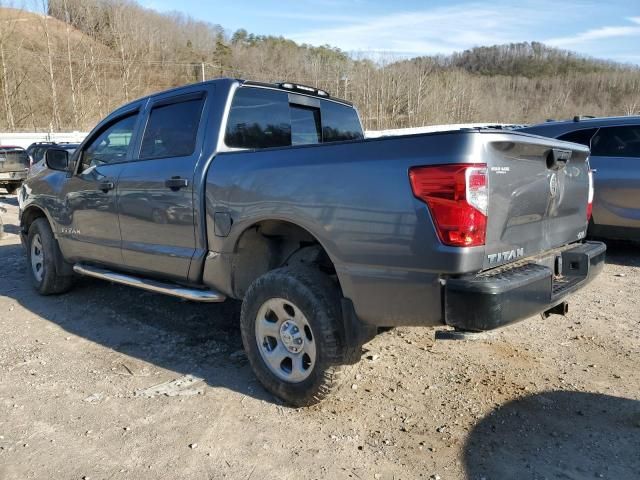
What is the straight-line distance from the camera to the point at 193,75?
5862cm

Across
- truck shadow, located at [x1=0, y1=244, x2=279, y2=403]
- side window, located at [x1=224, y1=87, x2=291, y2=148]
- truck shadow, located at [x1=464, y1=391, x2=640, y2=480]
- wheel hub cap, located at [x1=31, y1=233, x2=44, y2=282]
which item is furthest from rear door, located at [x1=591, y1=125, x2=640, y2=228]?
wheel hub cap, located at [x1=31, y1=233, x2=44, y2=282]

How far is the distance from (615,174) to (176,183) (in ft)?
18.1

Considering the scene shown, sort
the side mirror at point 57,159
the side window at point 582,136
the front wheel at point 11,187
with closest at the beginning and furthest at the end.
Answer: the side mirror at point 57,159 < the side window at point 582,136 < the front wheel at point 11,187

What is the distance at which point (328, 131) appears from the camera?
4672mm

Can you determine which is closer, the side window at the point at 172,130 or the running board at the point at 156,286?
the running board at the point at 156,286

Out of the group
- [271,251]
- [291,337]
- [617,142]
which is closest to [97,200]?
[271,251]

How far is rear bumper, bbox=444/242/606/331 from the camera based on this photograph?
2.44 meters

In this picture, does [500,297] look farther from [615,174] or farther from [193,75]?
[193,75]

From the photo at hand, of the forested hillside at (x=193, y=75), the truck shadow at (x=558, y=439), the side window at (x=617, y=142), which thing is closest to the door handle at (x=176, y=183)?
the truck shadow at (x=558, y=439)

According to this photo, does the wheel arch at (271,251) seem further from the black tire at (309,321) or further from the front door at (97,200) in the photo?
the front door at (97,200)

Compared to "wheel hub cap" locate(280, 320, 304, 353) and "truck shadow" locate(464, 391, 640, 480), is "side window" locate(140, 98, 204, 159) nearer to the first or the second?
"wheel hub cap" locate(280, 320, 304, 353)

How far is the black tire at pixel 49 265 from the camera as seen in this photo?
545 centimetres

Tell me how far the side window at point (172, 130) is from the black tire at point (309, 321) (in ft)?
4.14

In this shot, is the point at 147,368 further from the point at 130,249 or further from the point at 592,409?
the point at 592,409
